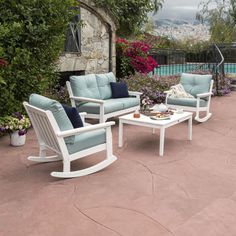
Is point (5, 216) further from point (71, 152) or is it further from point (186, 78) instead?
point (186, 78)

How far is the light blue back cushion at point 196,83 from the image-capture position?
6579 mm

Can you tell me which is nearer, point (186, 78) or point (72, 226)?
point (72, 226)

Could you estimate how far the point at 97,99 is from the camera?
5938mm

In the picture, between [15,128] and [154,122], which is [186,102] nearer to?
[154,122]

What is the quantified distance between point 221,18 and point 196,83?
13209mm

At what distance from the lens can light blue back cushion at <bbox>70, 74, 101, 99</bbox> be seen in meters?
5.80

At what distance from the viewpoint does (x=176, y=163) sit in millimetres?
4035

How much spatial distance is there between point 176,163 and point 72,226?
185 centimetres

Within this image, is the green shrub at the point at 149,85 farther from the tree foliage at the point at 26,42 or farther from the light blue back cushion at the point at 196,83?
the tree foliage at the point at 26,42

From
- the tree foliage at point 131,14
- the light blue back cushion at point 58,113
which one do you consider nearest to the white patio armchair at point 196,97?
the light blue back cushion at point 58,113

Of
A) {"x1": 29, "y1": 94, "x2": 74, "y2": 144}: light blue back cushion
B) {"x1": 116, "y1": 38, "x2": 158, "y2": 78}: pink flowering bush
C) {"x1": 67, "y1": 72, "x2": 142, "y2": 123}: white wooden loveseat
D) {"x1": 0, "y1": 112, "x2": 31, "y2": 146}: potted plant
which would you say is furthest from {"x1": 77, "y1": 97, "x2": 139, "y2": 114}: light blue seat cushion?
{"x1": 116, "y1": 38, "x2": 158, "y2": 78}: pink flowering bush

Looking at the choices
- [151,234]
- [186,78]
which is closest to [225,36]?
[186,78]

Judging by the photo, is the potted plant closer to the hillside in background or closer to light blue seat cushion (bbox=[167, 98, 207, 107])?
light blue seat cushion (bbox=[167, 98, 207, 107])

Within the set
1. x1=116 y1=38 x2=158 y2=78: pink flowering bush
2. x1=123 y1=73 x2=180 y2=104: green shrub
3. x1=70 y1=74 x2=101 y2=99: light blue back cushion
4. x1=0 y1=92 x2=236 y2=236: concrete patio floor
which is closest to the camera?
x1=0 y1=92 x2=236 y2=236: concrete patio floor
